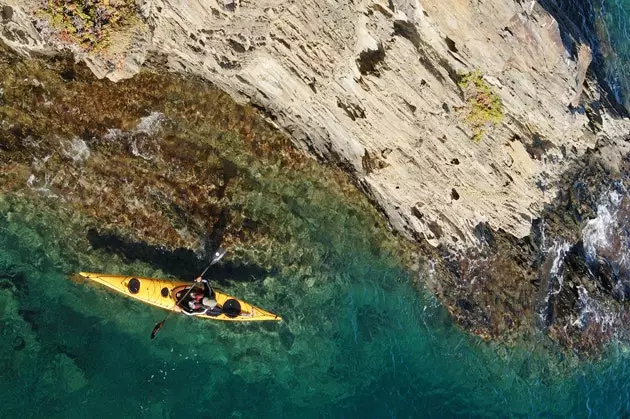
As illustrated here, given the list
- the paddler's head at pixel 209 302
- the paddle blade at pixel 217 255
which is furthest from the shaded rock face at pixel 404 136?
the paddler's head at pixel 209 302

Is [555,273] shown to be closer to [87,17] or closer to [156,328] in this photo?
[156,328]

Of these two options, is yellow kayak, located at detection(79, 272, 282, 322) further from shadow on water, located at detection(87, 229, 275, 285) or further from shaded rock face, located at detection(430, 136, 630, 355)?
shaded rock face, located at detection(430, 136, 630, 355)

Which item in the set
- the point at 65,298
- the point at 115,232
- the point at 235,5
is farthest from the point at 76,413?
the point at 235,5

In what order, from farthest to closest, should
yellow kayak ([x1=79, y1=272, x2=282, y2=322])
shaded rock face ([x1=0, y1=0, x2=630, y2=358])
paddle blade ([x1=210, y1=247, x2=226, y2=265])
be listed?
paddle blade ([x1=210, y1=247, x2=226, y2=265]), yellow kayak ([x1=79, y1=272, x2=282, y2=322]), shaded rock face ([x1=0, y1=0, x2=630, y2=358])

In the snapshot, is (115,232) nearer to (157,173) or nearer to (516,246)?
(157,173)

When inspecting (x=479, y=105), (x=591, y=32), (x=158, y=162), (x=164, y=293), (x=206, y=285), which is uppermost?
(x=591, y=32)

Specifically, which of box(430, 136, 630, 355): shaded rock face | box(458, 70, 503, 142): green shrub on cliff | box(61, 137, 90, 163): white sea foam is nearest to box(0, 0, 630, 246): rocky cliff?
box(458, 70, 503, 142): green shrub on cliff

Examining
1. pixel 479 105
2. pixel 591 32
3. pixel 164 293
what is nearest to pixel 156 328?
pixel 164 293
